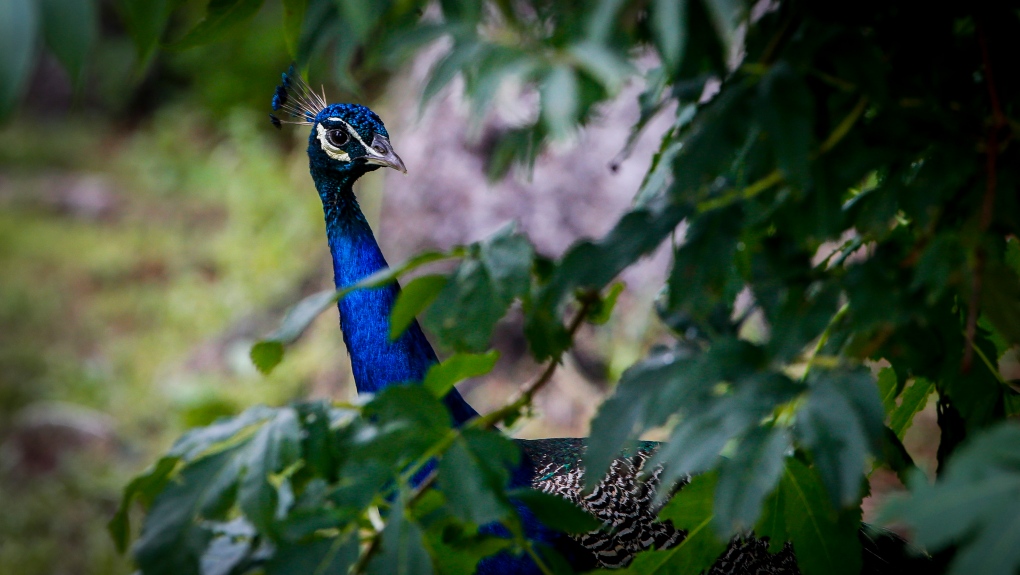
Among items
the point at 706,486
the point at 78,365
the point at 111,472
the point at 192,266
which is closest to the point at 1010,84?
the point at 706,486

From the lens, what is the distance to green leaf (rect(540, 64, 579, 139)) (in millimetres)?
482

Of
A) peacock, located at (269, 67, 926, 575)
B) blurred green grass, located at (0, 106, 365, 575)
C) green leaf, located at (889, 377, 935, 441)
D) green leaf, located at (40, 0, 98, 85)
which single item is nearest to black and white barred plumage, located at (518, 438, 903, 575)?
peacock, located at (269, 67, 926, 575)

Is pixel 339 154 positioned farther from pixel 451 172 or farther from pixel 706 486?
pixel 451 172

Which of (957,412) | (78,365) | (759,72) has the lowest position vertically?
(957,412)

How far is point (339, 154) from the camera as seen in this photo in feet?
4.82

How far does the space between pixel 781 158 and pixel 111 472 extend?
2.62m

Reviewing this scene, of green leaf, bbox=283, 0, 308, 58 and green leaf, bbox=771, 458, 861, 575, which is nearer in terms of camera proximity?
green leaf, bbox=283, 0, 308, 58

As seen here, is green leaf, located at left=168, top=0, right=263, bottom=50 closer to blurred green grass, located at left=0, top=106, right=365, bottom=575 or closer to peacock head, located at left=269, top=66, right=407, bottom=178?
peacock head, located at left=269, top=66, right=407, bottom=178

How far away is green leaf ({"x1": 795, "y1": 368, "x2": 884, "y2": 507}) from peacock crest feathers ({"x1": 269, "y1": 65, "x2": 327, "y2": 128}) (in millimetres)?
1223

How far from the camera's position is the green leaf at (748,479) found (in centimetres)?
49

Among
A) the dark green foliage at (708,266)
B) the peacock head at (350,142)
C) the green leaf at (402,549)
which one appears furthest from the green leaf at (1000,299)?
the peacock head at (350,142)

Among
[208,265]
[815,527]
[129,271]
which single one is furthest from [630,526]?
[129,271]

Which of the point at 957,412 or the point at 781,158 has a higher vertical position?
the point at 781,158

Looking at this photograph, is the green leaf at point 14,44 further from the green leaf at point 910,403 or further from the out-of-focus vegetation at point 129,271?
the out-of-focus vegetation at point 129,271
